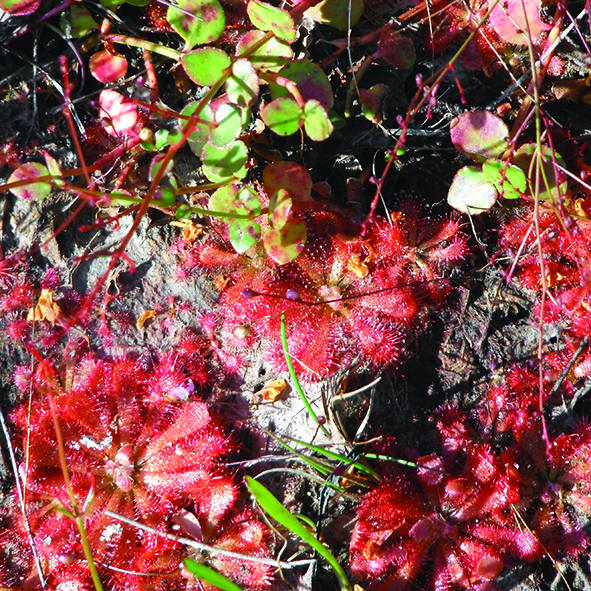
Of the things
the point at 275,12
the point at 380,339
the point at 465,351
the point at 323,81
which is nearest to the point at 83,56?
the point at 275,12

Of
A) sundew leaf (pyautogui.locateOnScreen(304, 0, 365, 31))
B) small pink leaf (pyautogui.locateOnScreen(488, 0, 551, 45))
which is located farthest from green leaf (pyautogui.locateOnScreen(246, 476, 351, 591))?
small pink leaf (pyautogui.locateOnScreen(488, 0, 551, 45))

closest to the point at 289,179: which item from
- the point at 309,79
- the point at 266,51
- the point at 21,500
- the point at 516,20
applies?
the point at 309,79

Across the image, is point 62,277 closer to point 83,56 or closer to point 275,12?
point 83,56

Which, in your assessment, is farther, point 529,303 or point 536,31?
point 529,303

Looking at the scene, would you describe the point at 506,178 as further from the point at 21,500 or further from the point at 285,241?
the point at 21,500

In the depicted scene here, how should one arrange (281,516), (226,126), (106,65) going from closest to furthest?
1. (226,126)
2. (281,516)
3. (106,65)

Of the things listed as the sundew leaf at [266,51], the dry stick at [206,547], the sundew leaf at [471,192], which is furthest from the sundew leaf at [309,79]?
the dry stick at [206,547]
